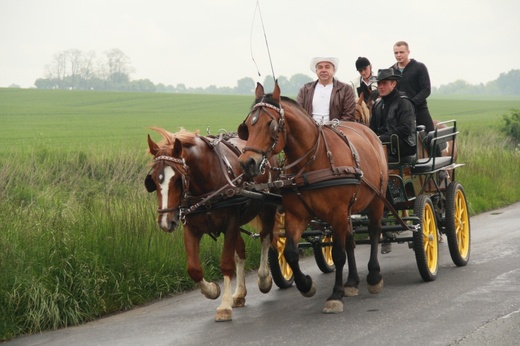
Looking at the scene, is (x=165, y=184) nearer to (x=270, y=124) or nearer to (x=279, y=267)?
(x=270, y=124)

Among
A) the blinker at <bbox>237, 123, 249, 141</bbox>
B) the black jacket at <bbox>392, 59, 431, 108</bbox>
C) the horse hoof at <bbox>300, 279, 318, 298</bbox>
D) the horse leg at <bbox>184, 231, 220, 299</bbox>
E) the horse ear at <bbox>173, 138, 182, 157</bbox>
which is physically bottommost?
the horse hoof at <bbox>300, 279, 318, 298</bbox>

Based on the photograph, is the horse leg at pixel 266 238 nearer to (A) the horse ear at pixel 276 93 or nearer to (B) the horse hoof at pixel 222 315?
(B) the horse hoof at pixel 222 315

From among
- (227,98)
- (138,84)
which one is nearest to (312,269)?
(227,98)

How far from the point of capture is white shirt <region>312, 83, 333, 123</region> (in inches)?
402

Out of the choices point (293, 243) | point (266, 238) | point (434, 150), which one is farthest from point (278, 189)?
point (434, 150)

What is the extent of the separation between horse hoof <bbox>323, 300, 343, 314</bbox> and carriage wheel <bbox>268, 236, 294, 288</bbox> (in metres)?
1.35

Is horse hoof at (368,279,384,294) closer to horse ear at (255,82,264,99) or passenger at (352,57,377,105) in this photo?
horse ear at (255,82,264,99)

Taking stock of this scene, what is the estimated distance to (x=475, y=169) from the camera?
778 inches

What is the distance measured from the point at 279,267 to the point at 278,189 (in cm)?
136

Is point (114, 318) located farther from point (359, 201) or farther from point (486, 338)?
point (486, 338)

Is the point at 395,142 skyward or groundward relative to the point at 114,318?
skyward

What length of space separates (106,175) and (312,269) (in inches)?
249

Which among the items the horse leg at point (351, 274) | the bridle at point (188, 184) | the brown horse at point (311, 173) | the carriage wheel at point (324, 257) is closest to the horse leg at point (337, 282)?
the brown horse at point (311, 173)

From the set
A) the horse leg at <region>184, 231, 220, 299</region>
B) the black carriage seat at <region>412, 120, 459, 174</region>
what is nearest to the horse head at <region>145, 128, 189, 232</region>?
the horse leg at <region>184, 231, 220, 299</region>
